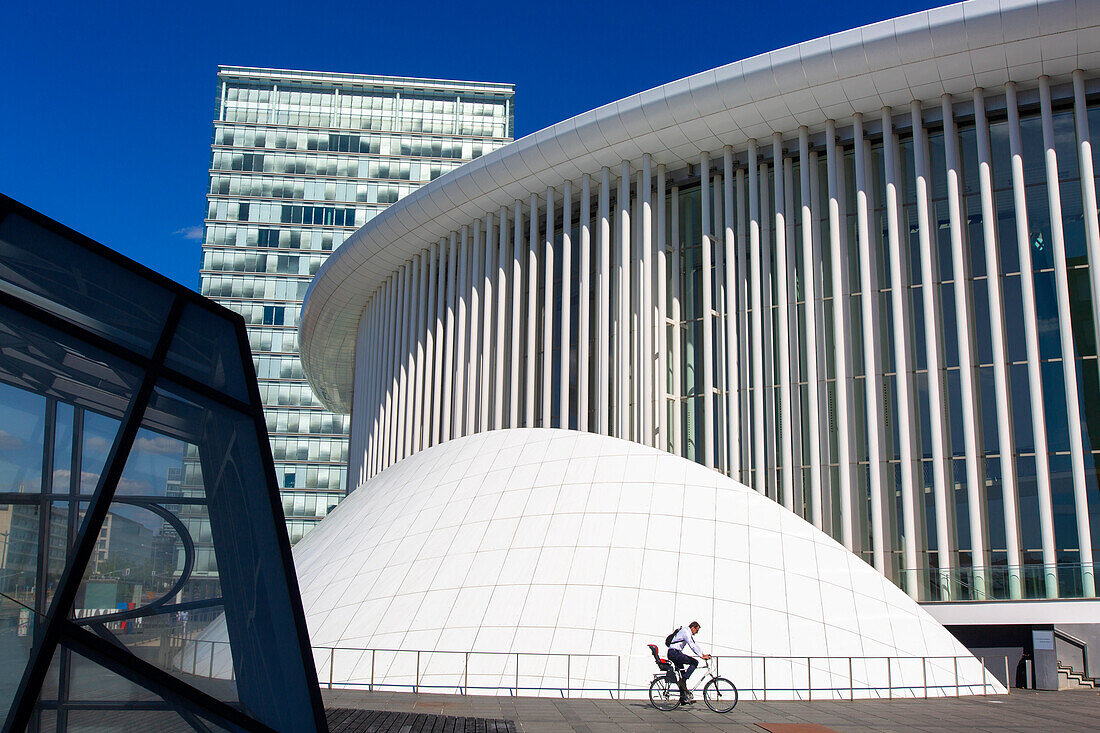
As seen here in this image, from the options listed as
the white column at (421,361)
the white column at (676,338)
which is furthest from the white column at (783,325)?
the white column at (421,361)

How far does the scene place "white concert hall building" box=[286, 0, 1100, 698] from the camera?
18.0 meters

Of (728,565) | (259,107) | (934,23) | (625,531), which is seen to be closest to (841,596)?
(728,565)

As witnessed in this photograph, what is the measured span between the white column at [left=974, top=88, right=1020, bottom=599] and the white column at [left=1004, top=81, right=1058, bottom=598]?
53 centimetres

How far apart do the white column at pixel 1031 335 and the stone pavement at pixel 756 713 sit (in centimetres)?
690

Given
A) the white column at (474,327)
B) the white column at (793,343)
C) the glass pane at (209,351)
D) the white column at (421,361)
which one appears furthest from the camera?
the white column at (421,361)

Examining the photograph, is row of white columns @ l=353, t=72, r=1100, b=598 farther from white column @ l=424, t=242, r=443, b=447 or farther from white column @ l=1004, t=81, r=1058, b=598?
white column @ l=424, t=242, r=443, b=447

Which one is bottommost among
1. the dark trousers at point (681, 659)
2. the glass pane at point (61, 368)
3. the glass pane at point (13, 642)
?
the dark trousers at point (681, 659)

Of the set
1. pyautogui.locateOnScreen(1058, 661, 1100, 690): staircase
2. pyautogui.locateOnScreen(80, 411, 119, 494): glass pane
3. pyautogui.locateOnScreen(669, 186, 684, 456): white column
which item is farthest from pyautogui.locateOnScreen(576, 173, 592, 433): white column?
pyautogui.locateOnScreen(80, 411, 119, 494): glass pane

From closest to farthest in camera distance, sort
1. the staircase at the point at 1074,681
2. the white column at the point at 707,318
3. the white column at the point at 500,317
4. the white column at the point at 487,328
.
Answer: the staircase at the point at 1074,681, the white column at the point at 707,318, the white column at the point at 500,317, the white column at the point at 487,328

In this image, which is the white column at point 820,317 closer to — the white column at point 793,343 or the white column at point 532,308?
the white column at point 793,343

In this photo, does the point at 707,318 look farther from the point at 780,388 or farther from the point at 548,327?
the point at 548,327

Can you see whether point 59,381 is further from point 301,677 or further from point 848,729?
point 848,729

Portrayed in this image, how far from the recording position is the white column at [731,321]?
27.7m

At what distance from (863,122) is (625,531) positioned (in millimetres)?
14431
